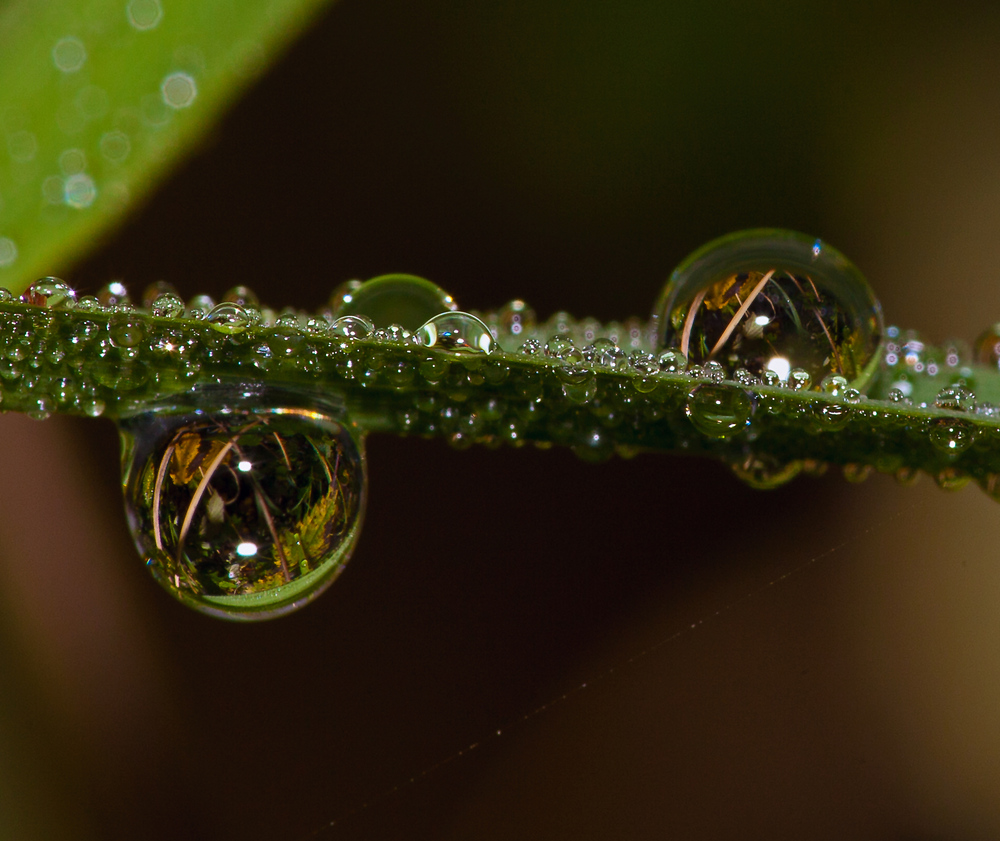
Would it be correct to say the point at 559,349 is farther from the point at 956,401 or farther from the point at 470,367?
the point at 956,401

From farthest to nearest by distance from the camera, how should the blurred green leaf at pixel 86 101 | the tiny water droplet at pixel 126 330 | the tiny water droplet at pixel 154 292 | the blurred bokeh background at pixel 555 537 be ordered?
the blurred green leaf at pixel 86 101
the blurred bokeh background at pixel 555 537
the tiny water droplet at pixel 154 292
the tiny water droplet at pixel 126 330

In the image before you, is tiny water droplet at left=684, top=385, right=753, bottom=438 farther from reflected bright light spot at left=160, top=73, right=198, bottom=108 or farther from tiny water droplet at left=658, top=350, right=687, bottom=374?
reflected bright light spot at left=160, top=73, right=198, bottom=108

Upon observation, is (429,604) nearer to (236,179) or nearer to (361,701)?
(361,701)

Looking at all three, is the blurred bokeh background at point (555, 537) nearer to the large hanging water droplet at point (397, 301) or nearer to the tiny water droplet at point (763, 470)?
the tiny water droplet at point (763, 470)

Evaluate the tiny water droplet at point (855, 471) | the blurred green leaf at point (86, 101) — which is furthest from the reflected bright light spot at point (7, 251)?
the tiny water droplet at point (855, 471)

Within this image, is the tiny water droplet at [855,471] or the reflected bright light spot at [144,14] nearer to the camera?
the tiny water droplet at [855,471]

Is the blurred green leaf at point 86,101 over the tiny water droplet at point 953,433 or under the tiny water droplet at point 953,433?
over

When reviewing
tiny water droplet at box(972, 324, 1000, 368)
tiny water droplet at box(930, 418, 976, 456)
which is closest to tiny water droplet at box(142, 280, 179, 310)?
tiny water droplet at box(930, 418, 976, 456)

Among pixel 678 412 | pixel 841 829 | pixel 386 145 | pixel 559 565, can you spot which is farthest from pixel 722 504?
pixel 386 145
